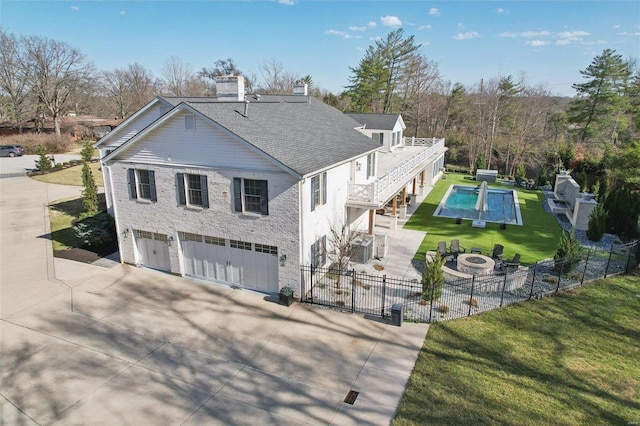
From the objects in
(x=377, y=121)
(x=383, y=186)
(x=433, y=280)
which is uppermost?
(x=377, y=121)

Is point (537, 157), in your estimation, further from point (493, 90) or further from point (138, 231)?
point (138, 231)

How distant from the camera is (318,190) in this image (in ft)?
54.6

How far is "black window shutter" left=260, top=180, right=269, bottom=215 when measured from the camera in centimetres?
1525

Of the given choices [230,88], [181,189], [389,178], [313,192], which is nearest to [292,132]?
[313,192]

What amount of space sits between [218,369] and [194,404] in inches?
59.1

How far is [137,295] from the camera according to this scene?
54.3ft

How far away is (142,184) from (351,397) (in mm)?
13788

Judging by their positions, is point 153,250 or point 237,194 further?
point 153,250

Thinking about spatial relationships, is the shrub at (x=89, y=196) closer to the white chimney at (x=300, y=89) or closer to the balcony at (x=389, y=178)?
the white chimney at (x=300, y=89)

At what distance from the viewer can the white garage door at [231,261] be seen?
53.8 ft

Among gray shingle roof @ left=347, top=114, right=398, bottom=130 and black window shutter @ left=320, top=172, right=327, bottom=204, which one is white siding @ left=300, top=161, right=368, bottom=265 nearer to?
black window shutter @ left=320, top=172, right=327, bottom=204

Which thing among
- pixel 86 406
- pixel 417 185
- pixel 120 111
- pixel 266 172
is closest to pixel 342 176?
pixel 266 172

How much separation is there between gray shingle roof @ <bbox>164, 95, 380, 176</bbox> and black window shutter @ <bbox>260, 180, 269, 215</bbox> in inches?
54.2

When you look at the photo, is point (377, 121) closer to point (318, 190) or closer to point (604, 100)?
point (318, 190)
